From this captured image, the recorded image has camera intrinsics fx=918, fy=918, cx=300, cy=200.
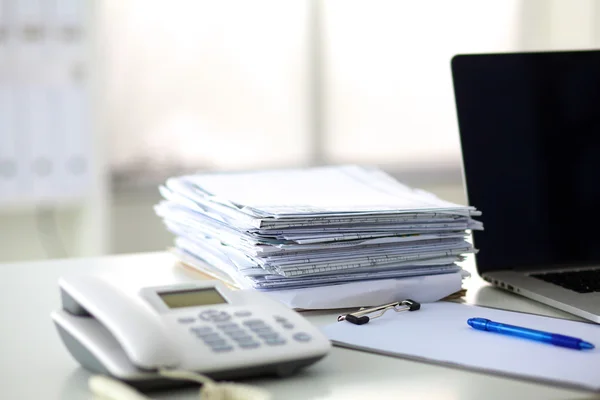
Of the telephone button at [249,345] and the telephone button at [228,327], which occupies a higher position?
the telephone button at [228,327]

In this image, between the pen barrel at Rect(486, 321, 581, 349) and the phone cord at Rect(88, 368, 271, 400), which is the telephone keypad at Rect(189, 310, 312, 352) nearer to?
the phone cord at Rect(88, 368, 271, 400)

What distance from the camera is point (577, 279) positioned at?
114cm

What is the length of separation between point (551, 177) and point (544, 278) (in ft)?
0.53

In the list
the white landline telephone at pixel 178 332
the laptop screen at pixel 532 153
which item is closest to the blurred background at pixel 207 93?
the laptop screen at pixel 532 153

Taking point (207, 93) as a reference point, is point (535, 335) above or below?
below

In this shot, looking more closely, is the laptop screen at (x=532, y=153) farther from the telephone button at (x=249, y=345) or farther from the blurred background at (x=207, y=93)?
the blurred background at (x=207, y=93)

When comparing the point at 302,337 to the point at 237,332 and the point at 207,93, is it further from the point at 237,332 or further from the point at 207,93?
the point at 207,93

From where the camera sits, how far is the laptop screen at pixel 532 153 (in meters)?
1.20

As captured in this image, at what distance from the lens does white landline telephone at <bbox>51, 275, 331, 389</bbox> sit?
2.37 ft

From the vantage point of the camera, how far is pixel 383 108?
3578mm

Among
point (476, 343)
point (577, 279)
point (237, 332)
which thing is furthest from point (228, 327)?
point (577, 279)

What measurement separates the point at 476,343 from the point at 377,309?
15 cm

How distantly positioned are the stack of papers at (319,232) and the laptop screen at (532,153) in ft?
0.32

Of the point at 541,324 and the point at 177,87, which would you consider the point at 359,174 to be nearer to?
the point at 541,324
